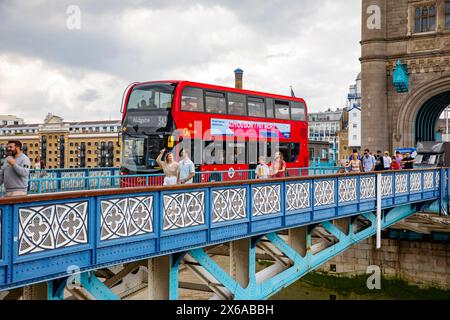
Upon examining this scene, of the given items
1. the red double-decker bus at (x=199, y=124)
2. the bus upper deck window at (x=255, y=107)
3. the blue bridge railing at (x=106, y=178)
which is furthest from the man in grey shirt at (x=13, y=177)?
the bus upper deck window at (x=255, y=107)

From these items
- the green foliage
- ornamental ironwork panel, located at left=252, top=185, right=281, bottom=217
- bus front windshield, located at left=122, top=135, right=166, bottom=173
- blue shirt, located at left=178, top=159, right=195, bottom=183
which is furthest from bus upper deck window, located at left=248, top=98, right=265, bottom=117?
ornamental ironwork panel, located at left=252, top=185, right=281, bottom=217

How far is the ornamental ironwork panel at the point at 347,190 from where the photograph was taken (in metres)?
13.9

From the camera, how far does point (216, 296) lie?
402 inches

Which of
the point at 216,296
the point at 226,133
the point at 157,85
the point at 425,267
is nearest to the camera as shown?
the point at 216,296

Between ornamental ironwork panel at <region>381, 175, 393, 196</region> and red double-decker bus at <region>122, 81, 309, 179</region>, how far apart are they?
20.4 ft

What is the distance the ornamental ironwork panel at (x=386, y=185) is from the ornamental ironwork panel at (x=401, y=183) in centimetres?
48

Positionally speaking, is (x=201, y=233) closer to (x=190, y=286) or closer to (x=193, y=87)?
(x=190, y=286)

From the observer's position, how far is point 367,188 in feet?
50.2

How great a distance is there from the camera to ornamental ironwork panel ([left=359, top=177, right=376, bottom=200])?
15.0 meters

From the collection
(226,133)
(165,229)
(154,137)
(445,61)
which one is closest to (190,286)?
(165,229)

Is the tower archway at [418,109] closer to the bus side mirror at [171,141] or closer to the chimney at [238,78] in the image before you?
the bus side mirror at [171,141]

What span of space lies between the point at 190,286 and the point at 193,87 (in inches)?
374
